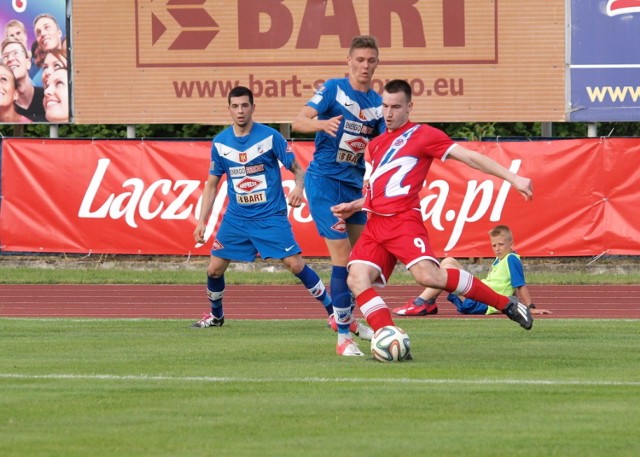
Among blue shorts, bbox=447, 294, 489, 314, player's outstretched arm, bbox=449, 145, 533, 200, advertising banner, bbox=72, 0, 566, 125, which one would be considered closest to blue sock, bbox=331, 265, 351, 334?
player's outstretched arm, bbox=449, 145, 533, 200

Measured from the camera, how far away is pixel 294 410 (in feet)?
24.8

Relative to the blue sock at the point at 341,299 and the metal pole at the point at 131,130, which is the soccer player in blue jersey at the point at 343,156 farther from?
the metal pole at the point at 131,130

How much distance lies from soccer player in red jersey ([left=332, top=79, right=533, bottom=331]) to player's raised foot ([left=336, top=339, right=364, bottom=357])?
16.0 inches

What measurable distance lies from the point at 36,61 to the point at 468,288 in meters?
14.6

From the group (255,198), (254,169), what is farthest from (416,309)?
(254,169)

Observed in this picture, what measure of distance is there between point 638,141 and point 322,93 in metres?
11.6

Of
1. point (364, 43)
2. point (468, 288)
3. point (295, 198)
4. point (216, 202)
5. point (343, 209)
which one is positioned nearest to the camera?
point (468, 288)

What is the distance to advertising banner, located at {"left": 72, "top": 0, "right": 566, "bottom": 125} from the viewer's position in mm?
22234

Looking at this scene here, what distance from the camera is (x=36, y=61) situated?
23.0 m

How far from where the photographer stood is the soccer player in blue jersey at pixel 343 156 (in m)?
10.6

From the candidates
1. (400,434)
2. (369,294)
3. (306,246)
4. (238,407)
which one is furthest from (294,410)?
(306,246)

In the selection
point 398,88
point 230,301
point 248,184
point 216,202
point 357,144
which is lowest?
point 230,301

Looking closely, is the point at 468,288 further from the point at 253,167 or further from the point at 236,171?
the point at 236,171

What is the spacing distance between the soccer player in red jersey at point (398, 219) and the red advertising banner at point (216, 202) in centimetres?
1154
